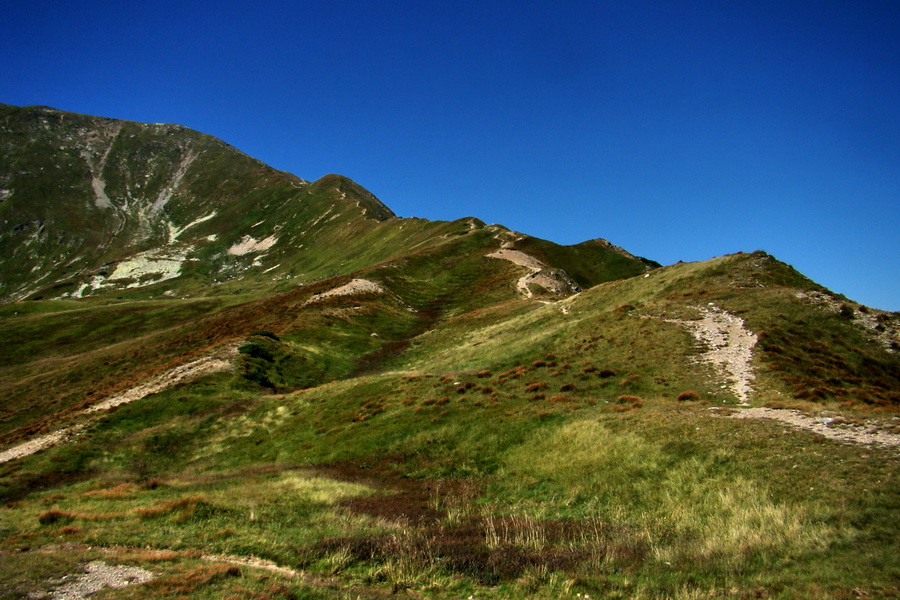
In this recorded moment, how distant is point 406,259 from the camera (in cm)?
10538

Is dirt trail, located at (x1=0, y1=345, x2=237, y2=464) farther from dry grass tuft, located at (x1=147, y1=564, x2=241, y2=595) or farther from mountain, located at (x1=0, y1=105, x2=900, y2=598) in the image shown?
dry grass tuft, located at (x1=147, y1=564, x2=241, y2=595)

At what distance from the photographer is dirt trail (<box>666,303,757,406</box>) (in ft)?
97.2

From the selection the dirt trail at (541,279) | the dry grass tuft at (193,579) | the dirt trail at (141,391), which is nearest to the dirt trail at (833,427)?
the dry grass tuft at (193,579)

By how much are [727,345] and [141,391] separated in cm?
5379

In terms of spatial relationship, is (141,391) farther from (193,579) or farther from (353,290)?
(353,290)

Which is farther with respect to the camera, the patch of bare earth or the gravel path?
the patch of bare earth

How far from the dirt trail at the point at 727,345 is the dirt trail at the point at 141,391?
47082 millimetres

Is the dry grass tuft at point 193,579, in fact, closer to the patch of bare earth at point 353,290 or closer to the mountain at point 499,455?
the mountain at point 499,455

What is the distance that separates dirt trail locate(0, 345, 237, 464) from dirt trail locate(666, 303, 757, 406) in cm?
4708

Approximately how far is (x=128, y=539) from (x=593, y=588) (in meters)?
15.6

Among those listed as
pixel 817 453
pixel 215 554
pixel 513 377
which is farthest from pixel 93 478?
pixel 817 453

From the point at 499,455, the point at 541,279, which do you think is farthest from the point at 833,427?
the point at 541,279

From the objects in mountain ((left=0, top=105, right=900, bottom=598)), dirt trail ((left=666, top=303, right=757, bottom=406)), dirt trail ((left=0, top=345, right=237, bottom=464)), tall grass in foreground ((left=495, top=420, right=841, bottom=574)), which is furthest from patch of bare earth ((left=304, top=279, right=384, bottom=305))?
tall grass in foreground ((left=495, top=420, right=841, bottom=574))

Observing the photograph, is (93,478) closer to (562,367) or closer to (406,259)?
(562,367)
